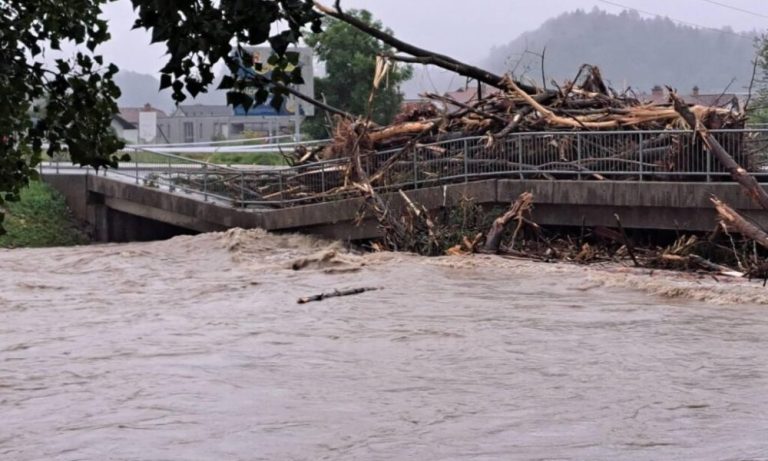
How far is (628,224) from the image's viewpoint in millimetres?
21297

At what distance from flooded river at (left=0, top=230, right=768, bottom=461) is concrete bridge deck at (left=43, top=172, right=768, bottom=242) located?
1391mm

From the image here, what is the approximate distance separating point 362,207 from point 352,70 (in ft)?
90.4

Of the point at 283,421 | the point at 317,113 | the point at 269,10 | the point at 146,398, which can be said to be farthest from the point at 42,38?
the point at 317,113

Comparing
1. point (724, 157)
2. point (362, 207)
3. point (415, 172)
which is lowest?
point (362, 207)

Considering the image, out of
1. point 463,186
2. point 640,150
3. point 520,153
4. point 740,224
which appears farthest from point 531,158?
point 740,224

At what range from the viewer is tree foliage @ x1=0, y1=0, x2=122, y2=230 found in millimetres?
5230

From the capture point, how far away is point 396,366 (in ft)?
43.0

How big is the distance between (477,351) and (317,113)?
43.3 metres

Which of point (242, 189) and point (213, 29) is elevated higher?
point (213, 29)

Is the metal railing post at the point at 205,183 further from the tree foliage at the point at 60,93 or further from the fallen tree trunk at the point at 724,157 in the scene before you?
the tree foliage at the point at 60,93

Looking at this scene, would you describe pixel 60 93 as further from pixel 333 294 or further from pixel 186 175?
pixel 186 175

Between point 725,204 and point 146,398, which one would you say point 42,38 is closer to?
point 146,398

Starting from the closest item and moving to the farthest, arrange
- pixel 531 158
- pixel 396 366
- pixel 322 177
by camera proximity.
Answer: pixel 396 366 → pixel 531 158 → pixel 322 177

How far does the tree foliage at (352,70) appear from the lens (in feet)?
170
